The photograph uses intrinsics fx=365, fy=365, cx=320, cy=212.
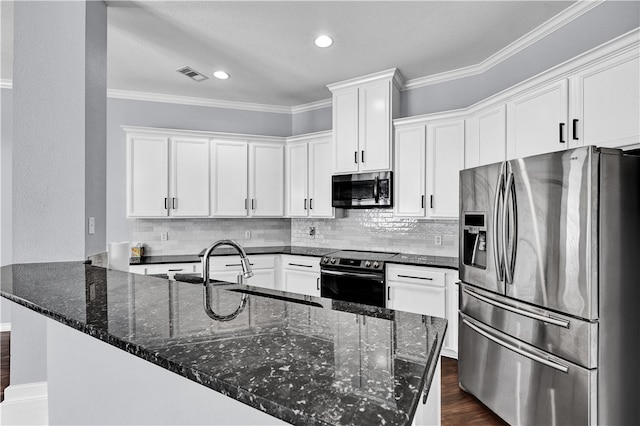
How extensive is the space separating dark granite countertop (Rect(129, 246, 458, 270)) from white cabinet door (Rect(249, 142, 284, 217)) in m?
0.48

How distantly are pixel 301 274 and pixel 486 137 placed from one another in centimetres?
243

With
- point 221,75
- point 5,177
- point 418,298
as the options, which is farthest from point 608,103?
point 5,177

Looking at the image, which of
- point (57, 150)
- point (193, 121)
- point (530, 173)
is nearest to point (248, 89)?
point (193, 121)

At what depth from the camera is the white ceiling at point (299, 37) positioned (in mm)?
2695

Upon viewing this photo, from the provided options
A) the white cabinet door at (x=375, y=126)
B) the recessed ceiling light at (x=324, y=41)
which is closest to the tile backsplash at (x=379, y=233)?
the white cabinet door at (x=375, y=126)

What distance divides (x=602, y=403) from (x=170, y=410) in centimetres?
211

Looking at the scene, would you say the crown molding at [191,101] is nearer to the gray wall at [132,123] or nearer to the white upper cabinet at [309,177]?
the gray wall at [132,123]

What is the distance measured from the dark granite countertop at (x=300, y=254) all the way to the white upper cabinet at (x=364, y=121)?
3.24 ft

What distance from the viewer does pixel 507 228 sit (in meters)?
2.28

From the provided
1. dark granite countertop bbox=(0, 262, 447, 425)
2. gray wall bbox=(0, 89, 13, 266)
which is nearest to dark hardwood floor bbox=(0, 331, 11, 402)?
gray wall bbox=(0, 89, 13, 266)

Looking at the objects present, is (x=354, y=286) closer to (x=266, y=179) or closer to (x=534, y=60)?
(x=266, y=179)

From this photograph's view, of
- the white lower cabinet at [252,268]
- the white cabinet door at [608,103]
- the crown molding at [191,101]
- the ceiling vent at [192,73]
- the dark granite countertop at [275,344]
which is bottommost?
the white lower cabinet at [252,268]

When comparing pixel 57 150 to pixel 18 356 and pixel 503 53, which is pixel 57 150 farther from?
pixel 503 53

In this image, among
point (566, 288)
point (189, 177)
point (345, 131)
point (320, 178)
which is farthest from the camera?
point (320, 178)
